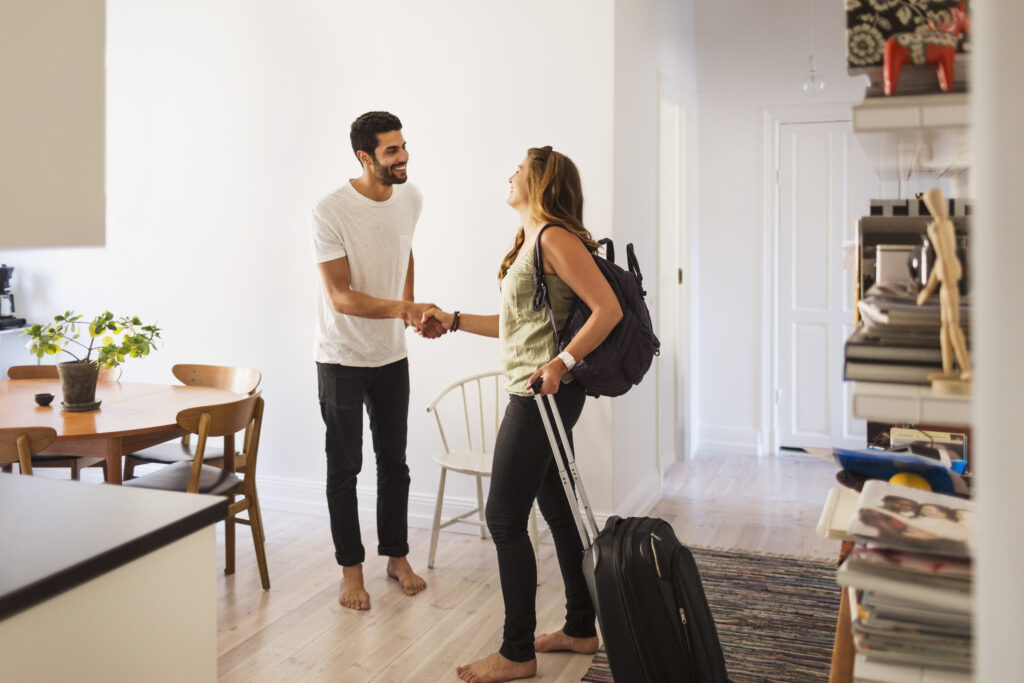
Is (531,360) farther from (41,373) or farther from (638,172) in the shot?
(41,373)

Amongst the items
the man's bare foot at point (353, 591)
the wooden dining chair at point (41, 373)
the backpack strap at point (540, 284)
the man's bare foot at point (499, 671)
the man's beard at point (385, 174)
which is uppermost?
the man's beard at point (385, 174)

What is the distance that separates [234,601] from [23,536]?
2113mm

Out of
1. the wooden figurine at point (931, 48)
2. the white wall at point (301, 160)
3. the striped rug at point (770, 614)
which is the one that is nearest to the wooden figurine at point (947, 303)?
the wooden figurine at point (931, 48)

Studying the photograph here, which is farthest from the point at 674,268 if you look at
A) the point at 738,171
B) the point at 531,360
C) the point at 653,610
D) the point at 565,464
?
the point at 653,610

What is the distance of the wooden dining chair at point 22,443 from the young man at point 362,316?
2.97 ft

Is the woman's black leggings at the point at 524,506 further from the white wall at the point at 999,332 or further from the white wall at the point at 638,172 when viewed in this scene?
the white wall at the point at 999,332

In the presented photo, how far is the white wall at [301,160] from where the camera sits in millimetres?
3895

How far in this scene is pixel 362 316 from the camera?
10.3ft

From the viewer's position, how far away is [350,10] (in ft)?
13.6

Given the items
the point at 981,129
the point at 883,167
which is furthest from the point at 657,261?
the point at 981,129

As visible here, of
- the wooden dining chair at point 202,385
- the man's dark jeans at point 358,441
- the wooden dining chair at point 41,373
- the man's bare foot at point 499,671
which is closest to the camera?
the man's bare foot at point 499,671

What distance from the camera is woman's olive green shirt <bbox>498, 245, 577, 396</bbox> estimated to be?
2.53 meters

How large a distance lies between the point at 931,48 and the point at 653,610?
1.51m

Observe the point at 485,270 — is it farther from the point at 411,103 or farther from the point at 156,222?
the point at 156,222
